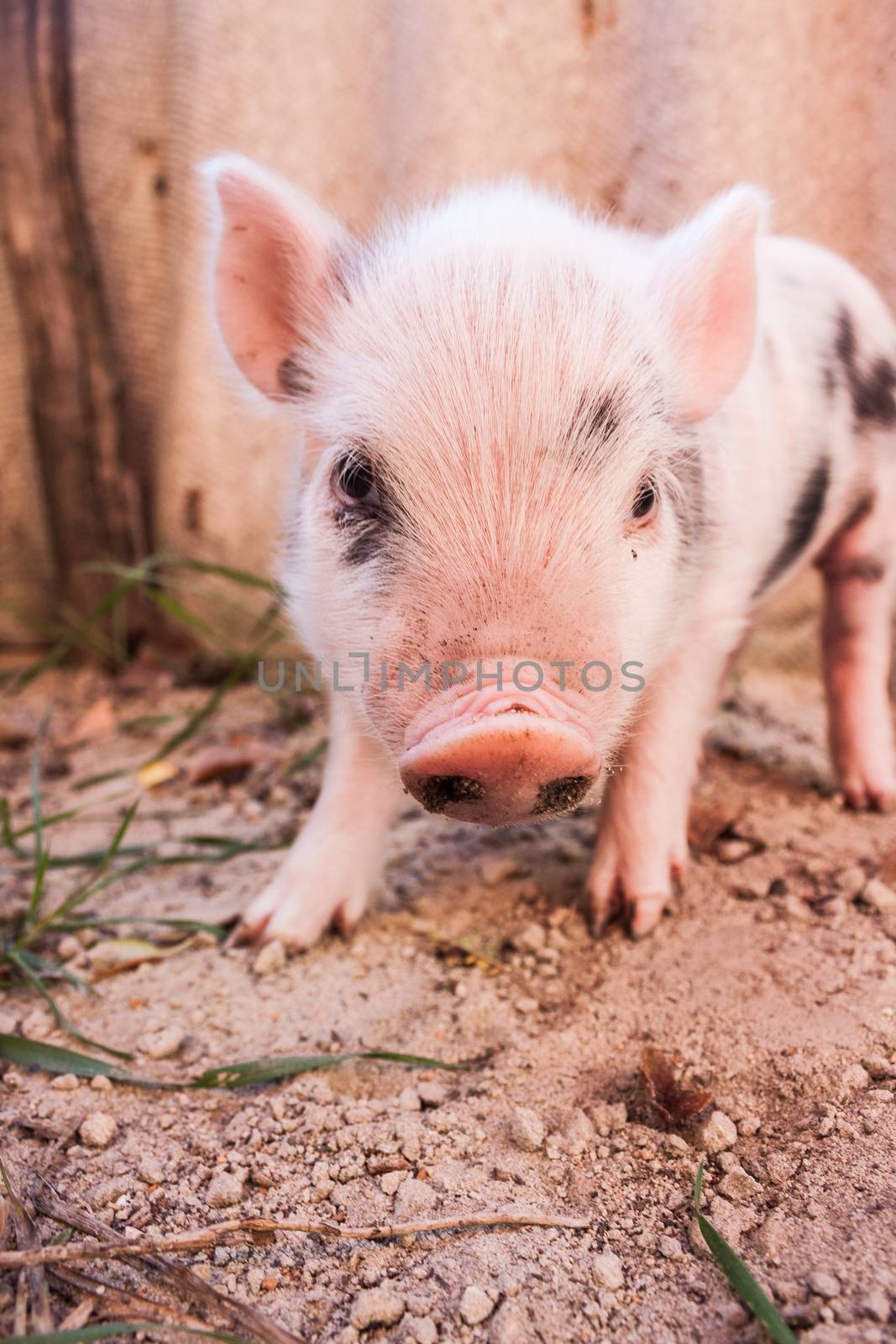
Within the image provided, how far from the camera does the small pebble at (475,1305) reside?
4.02 feet

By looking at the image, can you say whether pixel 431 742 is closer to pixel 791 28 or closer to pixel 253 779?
pixel 253 779

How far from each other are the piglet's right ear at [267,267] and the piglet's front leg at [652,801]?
930mm

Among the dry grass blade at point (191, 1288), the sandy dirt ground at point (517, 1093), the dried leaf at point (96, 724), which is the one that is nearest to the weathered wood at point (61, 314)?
the dried leaf at point (96, 724)

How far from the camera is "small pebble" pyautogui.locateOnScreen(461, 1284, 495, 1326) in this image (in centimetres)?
123

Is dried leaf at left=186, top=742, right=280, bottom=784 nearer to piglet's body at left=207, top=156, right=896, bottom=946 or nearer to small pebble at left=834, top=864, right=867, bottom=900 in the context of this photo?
piglet's body at left=207, top=156, right=896, bottom=946

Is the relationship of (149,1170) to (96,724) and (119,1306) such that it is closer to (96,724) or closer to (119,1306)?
(119,1306)

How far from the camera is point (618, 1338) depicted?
120 centimetres

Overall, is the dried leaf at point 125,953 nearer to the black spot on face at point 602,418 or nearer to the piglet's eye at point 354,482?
the piglet's eye at point 354,482

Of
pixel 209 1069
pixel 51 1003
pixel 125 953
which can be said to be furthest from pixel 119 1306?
pixel 125 953

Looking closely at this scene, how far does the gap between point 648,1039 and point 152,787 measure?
1.62 metres


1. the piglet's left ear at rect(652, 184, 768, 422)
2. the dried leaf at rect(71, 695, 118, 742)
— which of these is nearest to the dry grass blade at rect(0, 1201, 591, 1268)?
the piglet's left ear at rect(652, 184, 768, 422)

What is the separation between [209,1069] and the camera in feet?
5.57

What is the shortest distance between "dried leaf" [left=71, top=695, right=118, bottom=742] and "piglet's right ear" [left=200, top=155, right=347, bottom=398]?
1626 millimetres

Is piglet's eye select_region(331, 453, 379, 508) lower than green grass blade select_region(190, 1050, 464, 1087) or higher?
higher
